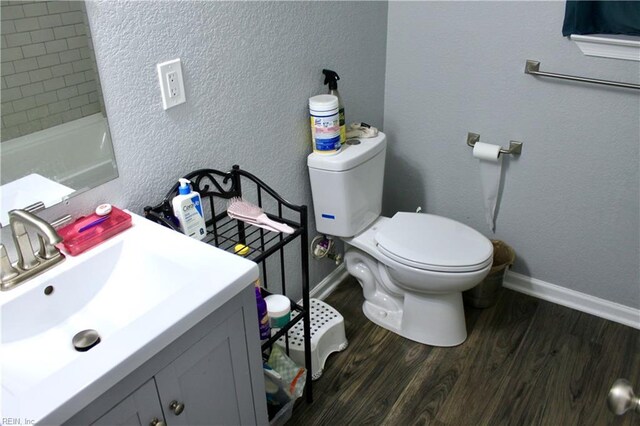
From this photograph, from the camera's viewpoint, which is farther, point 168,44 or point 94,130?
point 168,44

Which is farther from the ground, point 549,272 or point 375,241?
point 375,241

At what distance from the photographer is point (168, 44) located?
4.86 feet

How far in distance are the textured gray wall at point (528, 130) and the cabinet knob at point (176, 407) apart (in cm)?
163

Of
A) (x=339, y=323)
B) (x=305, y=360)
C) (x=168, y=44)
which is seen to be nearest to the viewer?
(x=168, y=44)

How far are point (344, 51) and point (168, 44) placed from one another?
84 centimetres

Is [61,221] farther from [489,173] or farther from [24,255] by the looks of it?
[489,173]

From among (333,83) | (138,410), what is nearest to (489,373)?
(333,83)

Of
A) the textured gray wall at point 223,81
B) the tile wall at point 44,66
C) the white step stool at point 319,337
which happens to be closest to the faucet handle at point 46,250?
the textured gray wall at point 223,81

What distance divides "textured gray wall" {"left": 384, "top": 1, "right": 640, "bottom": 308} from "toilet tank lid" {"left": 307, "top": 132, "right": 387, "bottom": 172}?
17.7 inches

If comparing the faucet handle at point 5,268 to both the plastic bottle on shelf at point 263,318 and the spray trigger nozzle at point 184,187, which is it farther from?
the plastic bottle on shelf at point 263,318

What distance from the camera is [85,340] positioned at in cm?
121

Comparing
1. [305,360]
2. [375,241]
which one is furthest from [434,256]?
[305,360]

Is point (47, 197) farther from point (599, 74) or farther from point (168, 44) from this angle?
point (599, 74)

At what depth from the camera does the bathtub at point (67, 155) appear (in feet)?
4.10
